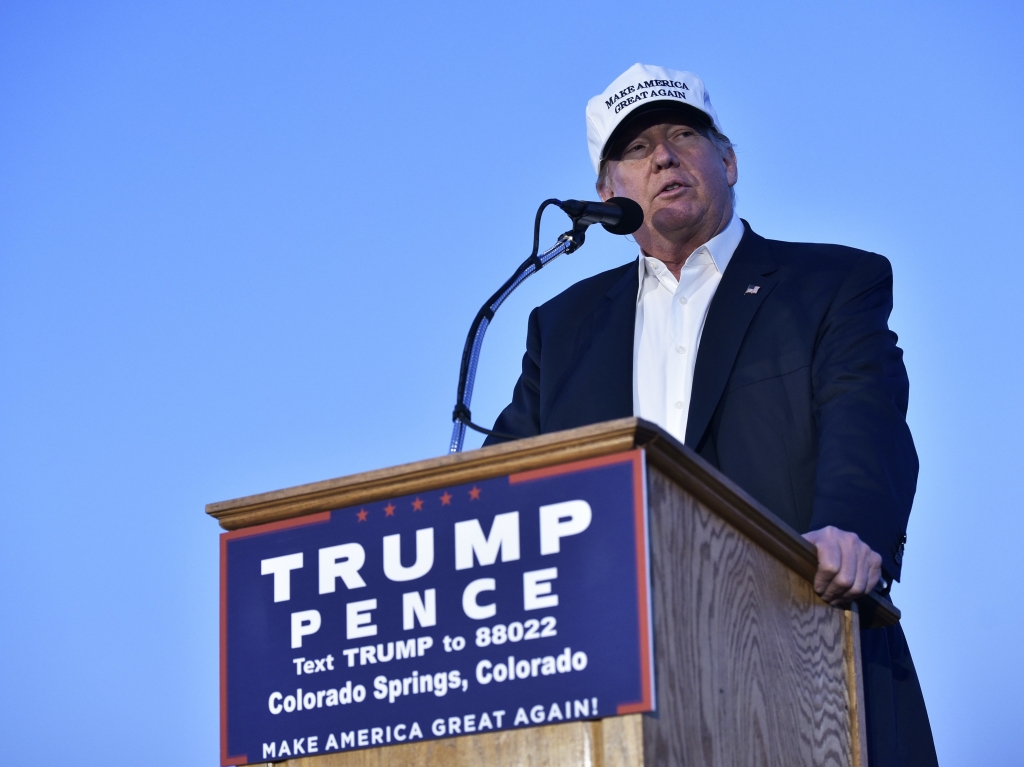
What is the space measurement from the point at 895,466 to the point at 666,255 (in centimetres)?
90

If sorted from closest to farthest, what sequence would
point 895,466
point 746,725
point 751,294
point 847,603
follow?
point 746,725
point 847,603
point 895,466
point 751,294

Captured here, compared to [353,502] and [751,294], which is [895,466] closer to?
[751,294]

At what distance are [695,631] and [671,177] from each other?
1.53 metres

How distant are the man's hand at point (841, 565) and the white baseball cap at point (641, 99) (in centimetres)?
127

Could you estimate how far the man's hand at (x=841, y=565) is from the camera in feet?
5.85

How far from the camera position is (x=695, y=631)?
147 centimetres

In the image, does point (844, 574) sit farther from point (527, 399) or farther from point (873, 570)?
point (527, 399)

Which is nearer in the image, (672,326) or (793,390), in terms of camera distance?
(793,390)

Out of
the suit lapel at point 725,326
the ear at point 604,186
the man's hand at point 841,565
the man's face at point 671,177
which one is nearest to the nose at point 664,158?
the man's face at point 671,177

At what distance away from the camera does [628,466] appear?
1.40 m

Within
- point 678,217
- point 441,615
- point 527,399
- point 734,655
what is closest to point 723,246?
point 678,217

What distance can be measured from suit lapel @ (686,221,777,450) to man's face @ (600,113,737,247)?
0.65 ft

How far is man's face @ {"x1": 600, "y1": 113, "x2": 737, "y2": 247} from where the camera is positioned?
2.80 metres

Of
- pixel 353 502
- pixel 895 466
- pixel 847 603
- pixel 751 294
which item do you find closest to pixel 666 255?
pixel 751 294
